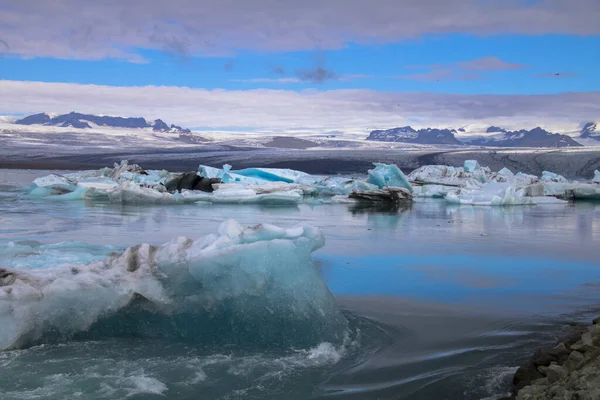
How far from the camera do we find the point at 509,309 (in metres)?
4.25

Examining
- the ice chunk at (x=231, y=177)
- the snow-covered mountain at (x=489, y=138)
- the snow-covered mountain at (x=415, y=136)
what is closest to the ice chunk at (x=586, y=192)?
the ice chunk at (x=231, y=177)

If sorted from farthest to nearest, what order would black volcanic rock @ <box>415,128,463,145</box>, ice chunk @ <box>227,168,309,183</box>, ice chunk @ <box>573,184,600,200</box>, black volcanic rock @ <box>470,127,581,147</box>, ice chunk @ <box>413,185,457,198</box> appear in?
black volcanic rock @ <box>415,128,463,145</box> < black volcanic rock @ <box>470,127,581,147</box> < ice chunk @ <box>227,168,309,183</box> < ice chunk @ <box>573,184,600,200</box> < ice chunk @ <box>413,185,457,198</box>

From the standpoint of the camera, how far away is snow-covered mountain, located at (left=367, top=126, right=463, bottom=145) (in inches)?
4553

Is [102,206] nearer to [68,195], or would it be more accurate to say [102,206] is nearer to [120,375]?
[68,195]

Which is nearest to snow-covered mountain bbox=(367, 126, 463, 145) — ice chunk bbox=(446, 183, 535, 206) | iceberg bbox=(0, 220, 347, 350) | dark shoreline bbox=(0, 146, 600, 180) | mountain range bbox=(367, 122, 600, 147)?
mountain range bbox=(367, 122, 600, 147)

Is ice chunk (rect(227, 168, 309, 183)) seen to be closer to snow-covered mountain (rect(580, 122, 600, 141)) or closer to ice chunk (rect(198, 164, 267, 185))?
ice chunk (rect(198, 164, 267, 185))

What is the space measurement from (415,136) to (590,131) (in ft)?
119

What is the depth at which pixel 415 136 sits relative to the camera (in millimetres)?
125812

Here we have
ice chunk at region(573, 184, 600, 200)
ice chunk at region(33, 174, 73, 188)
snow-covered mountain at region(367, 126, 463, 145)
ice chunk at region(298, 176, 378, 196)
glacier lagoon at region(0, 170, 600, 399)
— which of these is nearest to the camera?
glacier lagoon at region(0, 170, 600, 399)

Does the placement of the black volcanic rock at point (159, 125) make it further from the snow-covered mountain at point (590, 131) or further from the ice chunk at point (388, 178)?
the ice chunk at point (388, 178)

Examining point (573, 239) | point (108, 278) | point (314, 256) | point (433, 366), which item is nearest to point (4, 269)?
point (108, 278)

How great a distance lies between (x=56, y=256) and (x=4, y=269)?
1.44 m

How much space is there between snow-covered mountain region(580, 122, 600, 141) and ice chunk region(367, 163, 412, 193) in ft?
392

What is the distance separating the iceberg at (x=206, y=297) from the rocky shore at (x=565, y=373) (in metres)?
1.05
